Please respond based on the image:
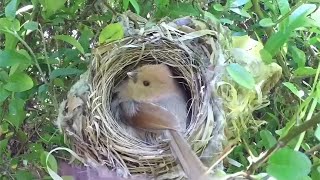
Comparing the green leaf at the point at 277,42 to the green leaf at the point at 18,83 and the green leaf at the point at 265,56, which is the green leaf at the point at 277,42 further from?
the green leaf at the point at 18,83

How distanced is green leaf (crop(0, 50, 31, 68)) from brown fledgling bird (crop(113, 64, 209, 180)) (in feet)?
1.01

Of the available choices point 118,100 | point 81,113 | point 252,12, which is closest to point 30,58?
point 81,113

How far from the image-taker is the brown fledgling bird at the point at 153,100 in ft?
4.82

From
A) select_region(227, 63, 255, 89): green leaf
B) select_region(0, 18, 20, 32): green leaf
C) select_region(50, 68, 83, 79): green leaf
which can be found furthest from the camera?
select_region(50, 68, 83, 79): green leaf

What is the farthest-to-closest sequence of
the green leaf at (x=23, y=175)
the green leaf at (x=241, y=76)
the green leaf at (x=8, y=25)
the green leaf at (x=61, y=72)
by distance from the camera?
the green leaf at (x=23, y=175), the green leaf at (x=61, y=72), the green leaf at (x=8, y=25), the green leaf at (x=241, y=76)

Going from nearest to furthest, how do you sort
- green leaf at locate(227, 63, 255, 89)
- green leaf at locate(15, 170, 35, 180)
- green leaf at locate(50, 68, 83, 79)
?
green leaf at locate(227, 63, 255, 89), green leaf at locate(50, 68, 83, 79), green leaf at locate(15, 170, 35, 180)

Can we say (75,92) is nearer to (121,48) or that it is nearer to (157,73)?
(121,48)

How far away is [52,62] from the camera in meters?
1.46

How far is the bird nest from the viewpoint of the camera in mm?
1325

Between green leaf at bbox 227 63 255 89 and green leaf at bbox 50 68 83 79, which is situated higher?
green leaf at bbox 227 63 255 89

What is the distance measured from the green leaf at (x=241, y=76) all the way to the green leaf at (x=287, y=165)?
0.20 meters

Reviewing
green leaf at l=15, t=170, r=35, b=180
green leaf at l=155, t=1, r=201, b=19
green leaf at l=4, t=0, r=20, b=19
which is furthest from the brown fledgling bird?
green leaf at l=4, t=0, r=20, b=19

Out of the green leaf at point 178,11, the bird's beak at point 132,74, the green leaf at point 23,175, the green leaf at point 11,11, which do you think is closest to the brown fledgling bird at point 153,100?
the bird's beak at point 132,74

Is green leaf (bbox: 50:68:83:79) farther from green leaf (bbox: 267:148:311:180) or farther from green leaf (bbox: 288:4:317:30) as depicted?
green leaf (bbox: 267:148:311:180)
